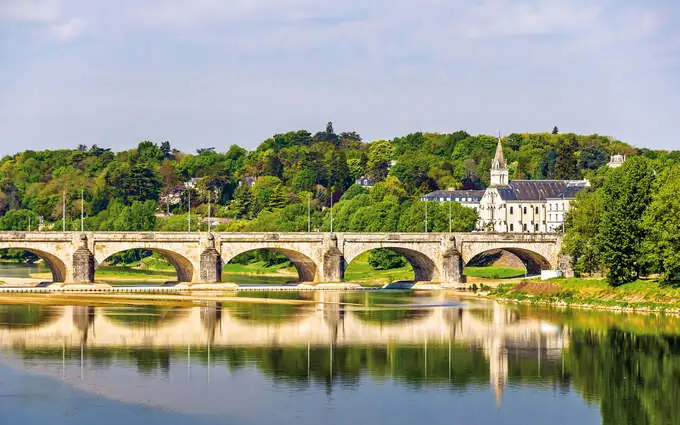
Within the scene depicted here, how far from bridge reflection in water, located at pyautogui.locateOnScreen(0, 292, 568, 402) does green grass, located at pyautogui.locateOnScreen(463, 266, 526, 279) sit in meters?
36.0

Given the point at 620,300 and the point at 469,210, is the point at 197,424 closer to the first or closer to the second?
→ the point at 620,300

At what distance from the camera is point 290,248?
118m

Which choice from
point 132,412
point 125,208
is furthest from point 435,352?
point 125,208

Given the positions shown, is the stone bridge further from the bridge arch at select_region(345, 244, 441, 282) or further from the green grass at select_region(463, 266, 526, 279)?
the green grass at select_region(463, 266, 526, 279)

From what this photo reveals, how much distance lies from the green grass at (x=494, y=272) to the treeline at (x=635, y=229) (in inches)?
1036

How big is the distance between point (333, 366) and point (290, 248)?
5612 cm

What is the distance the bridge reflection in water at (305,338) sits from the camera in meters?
63.2

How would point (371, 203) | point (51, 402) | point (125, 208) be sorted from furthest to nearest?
point (125, 208) → point (371, 203) → point (51, 402)

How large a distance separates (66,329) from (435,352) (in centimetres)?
2485

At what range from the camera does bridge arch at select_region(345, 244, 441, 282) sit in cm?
12038

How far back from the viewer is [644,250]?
91562 mm

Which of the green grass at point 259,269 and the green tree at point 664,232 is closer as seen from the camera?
the green tree at point 664,232

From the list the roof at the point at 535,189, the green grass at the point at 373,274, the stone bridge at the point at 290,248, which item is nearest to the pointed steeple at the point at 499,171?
the roof at the point at 535,189

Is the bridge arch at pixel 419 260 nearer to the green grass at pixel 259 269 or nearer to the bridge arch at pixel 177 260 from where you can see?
the bridge arch at pixel 177 260
